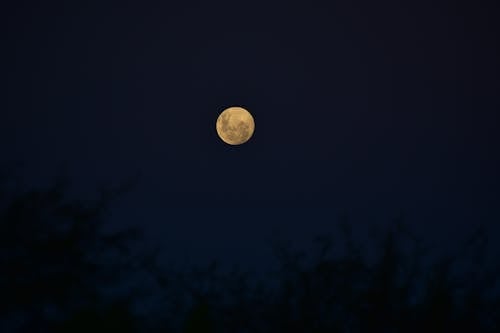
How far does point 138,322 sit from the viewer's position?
37.2ft

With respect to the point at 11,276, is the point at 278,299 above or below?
above

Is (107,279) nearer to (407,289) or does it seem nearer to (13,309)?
(13,309)

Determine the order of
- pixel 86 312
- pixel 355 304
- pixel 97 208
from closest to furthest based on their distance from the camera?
pixel 86 312 → pixel 97 208 → pixel 355 304

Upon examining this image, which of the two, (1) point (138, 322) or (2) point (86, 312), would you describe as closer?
(2) point (86, 312)

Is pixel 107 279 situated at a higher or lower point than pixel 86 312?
higher

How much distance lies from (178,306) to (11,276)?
444 centimetres

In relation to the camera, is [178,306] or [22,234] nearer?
[22,234]

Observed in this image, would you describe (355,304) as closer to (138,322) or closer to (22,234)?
(138,322)

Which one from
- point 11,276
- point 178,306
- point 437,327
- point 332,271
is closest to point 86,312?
point 11,276

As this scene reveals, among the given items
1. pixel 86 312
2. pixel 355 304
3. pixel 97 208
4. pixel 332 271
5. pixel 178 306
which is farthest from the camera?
pixel 178 306

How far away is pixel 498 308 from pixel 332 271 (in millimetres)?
2810

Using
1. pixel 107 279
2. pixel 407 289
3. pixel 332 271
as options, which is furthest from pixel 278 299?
pixel 107 279

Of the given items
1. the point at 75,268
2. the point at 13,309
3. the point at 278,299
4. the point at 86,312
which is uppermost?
the point at 278,299

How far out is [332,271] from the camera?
460 inches
